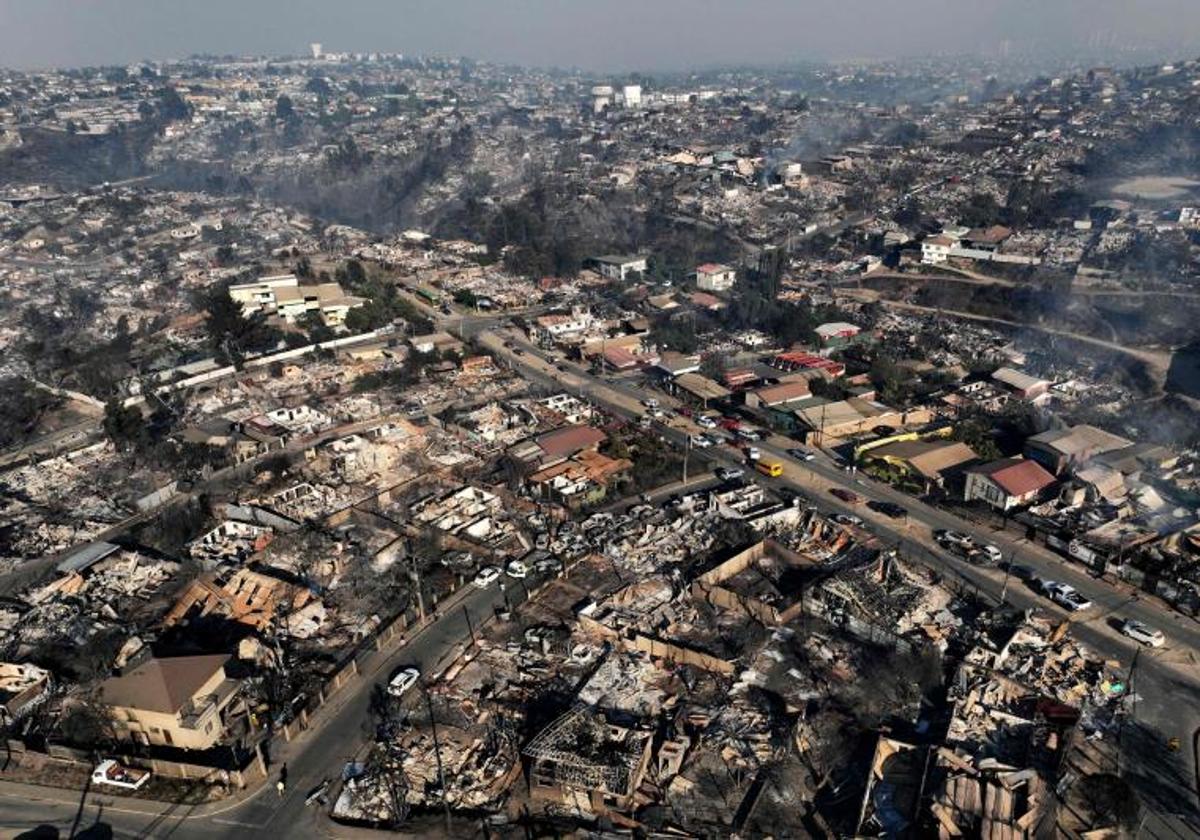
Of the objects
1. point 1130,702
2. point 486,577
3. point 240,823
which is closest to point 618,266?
point 486,577

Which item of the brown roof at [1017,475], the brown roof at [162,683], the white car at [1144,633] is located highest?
the brown roof at [162,683]

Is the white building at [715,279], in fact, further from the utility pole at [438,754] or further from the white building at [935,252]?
the utility pole at [438,754]

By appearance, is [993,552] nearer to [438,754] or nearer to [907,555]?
[907,555]

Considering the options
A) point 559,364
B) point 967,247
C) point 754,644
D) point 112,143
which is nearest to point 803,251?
point 967,247

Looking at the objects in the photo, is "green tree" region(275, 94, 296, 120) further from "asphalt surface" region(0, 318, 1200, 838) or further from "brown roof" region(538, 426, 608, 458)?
"asphalt surface" region(0, 318, 1200, 838)

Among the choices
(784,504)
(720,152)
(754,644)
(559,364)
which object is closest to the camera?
(754,644)

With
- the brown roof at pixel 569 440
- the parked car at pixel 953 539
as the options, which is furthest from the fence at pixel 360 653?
the parked car at pixel 953 539

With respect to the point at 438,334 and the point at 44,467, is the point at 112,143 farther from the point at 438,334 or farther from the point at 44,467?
the point at 44,467
